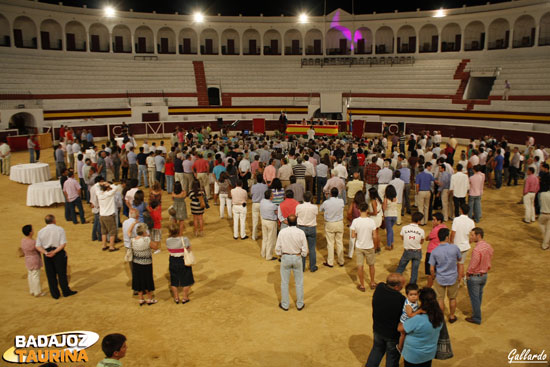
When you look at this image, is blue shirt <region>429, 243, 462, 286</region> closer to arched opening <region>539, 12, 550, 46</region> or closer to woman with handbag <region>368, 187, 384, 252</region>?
woman with handbag <region>368, 187, 384, 252</region>

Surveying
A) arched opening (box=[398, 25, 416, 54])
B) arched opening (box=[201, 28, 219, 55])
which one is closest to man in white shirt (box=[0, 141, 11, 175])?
arched opening (box=[201, 28, 219, 55])

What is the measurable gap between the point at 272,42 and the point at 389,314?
44.1 meters

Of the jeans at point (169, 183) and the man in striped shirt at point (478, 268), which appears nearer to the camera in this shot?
the man in striped shirt at point (478, 268)

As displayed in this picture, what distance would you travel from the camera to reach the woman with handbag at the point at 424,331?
5.36 m

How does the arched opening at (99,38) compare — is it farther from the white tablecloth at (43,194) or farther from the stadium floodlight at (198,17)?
the white tablecloth at (43,194)

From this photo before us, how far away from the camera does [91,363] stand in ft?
23.0

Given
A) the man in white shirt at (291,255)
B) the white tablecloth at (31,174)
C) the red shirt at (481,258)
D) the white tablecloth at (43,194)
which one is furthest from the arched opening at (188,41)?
the red shirt at (481,258)

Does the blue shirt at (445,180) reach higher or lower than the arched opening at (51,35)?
lower

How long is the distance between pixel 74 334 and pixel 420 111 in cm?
3275

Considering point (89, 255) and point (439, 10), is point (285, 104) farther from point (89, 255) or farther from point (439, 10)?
point (89, 255)

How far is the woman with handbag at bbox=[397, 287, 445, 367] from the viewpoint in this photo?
5.36 m

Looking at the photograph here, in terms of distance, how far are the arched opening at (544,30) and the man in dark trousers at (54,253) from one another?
41.0m

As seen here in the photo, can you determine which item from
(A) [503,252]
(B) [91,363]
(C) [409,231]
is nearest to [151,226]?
(B) [91,363]

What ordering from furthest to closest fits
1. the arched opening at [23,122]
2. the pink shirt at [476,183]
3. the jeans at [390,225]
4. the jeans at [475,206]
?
A: the arched opening at [23,122]
the jeans at [475,206]
the pink shirt at [476,183]
the jeans at [390,225]
